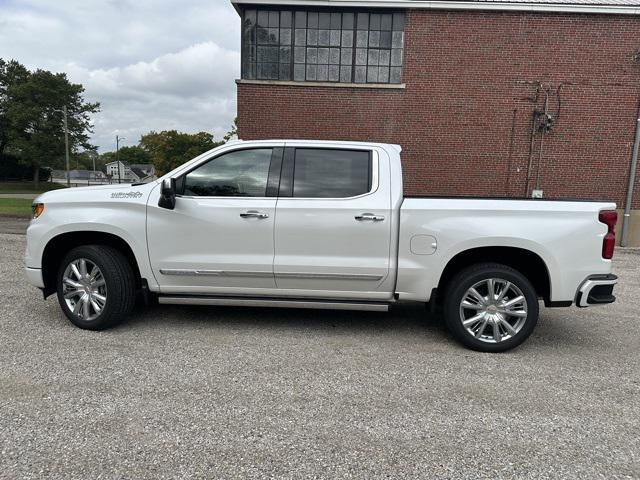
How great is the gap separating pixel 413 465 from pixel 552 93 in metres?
13.1

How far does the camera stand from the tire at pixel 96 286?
442 cm

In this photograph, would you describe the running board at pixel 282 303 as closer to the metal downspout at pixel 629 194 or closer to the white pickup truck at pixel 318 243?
the white pickup truck at pixel 318 243

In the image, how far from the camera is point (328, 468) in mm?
2482

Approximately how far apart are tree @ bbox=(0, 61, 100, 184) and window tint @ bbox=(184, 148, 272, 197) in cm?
5390

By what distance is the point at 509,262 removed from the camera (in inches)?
175

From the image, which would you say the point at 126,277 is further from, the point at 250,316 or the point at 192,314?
the point at 250,316

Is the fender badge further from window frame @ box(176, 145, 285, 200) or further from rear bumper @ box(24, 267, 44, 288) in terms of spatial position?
rear bumper @ box(24, 267, 44, 288)

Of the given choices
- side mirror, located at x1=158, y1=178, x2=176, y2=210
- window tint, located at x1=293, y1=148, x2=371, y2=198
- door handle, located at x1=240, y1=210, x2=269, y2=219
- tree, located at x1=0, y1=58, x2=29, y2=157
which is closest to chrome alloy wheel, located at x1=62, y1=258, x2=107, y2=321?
side mirror, located at x1=158, y1=178, x2=176, y2=210

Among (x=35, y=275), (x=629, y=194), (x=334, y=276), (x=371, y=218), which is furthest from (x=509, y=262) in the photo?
(x=629, y=194)

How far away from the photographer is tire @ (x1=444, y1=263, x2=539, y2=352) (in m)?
4.12

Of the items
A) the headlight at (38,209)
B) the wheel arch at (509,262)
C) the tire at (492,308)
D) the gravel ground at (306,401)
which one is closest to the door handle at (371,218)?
the wheel arch at (509,262)

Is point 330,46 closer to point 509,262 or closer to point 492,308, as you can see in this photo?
point 509,262

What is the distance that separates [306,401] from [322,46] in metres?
12.1

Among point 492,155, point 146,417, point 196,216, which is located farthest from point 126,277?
point 492,155
